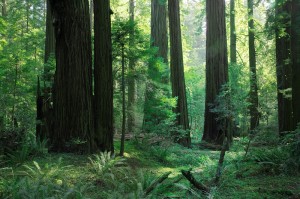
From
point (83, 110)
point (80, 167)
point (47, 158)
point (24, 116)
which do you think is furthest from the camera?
point (24, 116)

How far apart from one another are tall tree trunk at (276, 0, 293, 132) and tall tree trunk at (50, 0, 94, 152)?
639cm

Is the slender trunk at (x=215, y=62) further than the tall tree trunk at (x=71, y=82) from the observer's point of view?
Yes

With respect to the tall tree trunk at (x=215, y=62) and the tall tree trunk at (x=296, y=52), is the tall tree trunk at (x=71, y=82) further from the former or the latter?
the tall tree trunk at (x=215, y=62)

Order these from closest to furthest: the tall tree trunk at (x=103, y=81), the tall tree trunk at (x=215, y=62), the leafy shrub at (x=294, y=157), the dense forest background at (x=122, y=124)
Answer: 1. the dense forest background at (x=122, y=124)
2. the leafy shrub at (x=294, y=157)
3. the tall tree trunk at (x=103, y=81)
4. the tall tree trunk at (x=215, y=62)

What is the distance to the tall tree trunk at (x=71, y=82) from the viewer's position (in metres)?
7.36

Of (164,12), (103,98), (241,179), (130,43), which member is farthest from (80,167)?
(164,12)

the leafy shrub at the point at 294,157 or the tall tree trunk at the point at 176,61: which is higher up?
the tall tree trunk at the point at 176,61

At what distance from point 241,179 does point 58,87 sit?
4.62 metres

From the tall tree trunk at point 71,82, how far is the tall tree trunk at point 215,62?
24.1 ft

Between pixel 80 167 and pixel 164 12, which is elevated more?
pixel 164 12

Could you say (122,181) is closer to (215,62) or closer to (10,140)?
(10,140)

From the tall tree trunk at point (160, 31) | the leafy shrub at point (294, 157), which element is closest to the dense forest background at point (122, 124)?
the leafy shrub at point (294, 157)

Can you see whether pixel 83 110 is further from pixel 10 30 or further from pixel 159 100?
pixel 10 30

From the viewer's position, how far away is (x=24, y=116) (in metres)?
9.12
